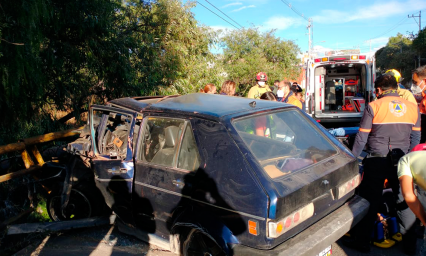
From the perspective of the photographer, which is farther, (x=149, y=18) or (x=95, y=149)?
(x=149, y=18)

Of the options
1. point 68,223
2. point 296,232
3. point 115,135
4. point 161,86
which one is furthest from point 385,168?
point 161,86

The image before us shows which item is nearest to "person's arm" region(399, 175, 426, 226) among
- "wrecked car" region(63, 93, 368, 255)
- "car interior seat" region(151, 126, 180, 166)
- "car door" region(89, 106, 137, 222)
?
"wrecked car" region(63, 93, 368, 255)

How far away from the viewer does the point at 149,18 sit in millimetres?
9258

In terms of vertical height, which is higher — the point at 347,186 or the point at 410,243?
the point at 347,186

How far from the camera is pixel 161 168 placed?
3338mm

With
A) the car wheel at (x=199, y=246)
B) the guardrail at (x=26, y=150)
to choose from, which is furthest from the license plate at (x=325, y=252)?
the guardrail at (x=26, y=150)

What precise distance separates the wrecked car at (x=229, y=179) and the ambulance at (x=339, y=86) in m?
7.04

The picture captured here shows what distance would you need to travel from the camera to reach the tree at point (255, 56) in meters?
19.4

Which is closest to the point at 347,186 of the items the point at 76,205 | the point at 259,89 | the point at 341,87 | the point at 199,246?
the point at 199,246

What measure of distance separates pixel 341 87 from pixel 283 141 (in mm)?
9538

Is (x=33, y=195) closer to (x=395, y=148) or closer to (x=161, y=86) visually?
(x=161, y=86)

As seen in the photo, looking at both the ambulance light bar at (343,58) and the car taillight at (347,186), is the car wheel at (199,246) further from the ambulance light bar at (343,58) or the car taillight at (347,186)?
the ambulance light bar at (343,58)

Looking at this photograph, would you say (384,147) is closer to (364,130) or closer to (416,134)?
(364,130)

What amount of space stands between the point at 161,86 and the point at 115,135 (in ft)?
13.9
